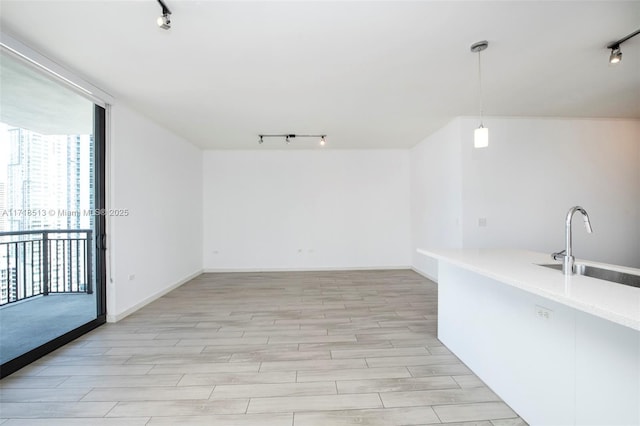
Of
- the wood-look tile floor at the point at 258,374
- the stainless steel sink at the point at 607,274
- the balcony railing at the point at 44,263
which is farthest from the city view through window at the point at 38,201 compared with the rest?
the stainless steel sink at the point at 607,274

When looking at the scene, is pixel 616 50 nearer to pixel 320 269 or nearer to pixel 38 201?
pixel 320 269

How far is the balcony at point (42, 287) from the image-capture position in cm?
277

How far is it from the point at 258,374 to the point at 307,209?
4243 mm

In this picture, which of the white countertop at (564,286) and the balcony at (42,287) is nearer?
the white countertop at (564,286)

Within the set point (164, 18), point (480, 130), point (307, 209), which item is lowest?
Result: point (307, 209)

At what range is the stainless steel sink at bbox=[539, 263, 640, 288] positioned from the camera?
65.0 inches

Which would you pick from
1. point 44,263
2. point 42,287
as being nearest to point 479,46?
point 44,263

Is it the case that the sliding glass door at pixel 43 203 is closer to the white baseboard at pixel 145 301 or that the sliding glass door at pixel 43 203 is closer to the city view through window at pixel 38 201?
the city view through window at pixel 38 201

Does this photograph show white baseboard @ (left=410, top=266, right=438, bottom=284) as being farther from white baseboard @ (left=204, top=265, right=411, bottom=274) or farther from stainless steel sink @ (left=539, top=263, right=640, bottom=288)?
stainless steel sink @ (left=539, top=263, right=640, bottom=288)

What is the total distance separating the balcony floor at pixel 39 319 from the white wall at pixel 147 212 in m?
0.44

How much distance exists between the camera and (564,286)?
4.51 feet

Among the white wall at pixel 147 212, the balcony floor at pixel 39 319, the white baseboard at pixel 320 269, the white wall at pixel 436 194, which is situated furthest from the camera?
the white baseboard at pixel 320 269

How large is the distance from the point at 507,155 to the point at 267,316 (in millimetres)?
4259

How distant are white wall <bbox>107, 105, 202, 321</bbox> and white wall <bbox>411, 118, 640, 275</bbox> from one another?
4.73 meters
